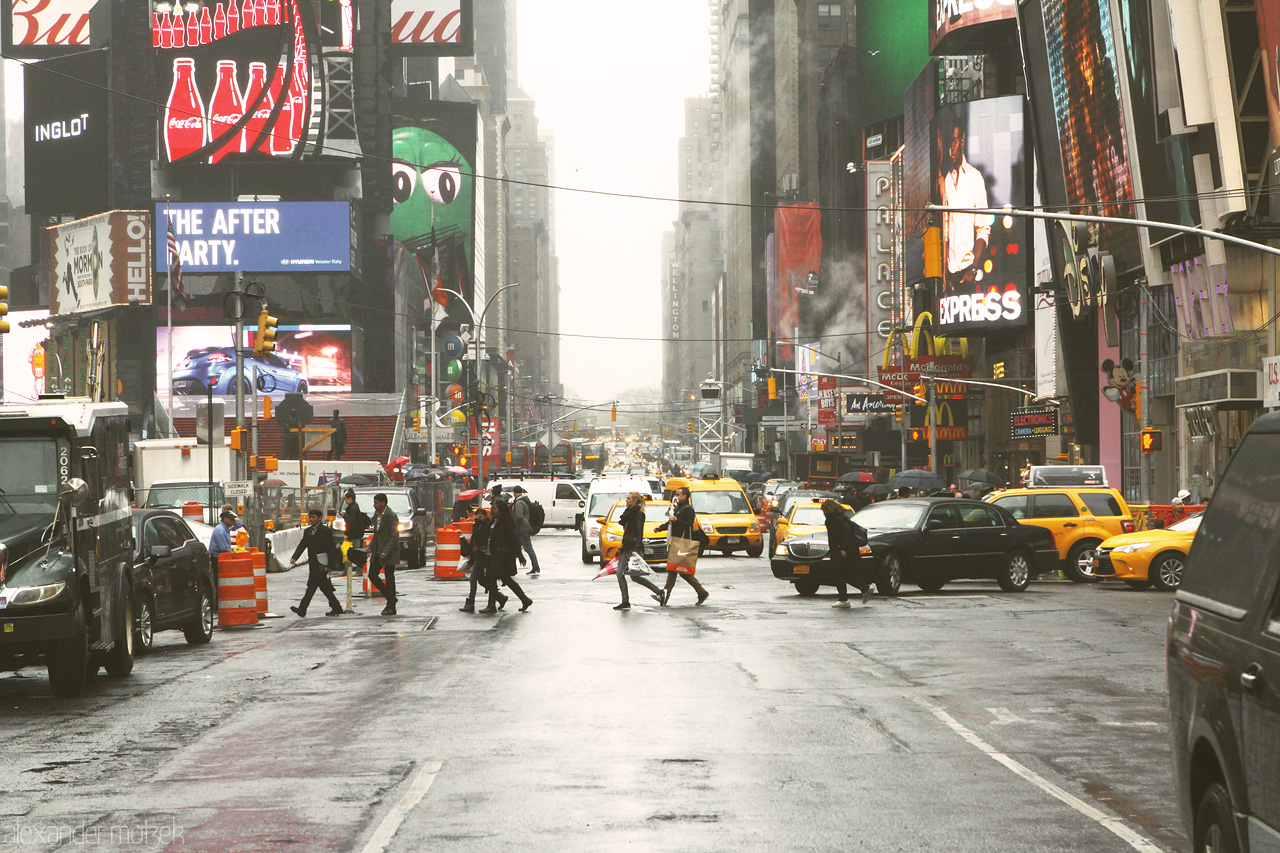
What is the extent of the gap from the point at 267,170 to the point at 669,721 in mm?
90911

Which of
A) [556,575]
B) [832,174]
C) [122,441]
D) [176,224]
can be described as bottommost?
[556,575]

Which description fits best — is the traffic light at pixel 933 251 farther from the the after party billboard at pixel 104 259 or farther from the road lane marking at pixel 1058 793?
the the after party billboard at pixel 104 259

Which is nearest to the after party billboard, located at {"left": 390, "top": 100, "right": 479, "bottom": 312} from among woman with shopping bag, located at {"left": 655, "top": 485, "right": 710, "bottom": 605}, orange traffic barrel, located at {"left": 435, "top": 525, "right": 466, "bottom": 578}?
orange traffic barrel, located at {"left": 435, "top": 525, "right": 466, "bottom": 578}

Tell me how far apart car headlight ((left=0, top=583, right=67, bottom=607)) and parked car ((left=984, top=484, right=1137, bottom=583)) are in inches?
761

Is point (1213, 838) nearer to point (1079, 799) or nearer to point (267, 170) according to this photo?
point (1079, 799)

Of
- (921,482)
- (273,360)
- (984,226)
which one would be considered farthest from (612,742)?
(273,360)

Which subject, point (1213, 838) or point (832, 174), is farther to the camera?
point (832, 174)

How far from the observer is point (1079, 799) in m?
8.12

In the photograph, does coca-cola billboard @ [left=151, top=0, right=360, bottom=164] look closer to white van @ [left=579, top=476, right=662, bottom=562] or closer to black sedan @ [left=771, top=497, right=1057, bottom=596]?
white van @ [left=579, top=476, right=662, bottom=562]

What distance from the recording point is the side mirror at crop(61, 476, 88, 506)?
12766 millimetres

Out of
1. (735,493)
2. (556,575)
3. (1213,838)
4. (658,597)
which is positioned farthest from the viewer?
(735,493)

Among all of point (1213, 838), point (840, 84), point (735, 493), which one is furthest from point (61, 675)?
point (840, 84)

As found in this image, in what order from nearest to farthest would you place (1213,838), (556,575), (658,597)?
(1213,838) < (658,597) < (556,575)

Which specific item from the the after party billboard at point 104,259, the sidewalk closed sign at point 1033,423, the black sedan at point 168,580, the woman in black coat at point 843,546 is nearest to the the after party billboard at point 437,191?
the the after party billboard at point 104,259
